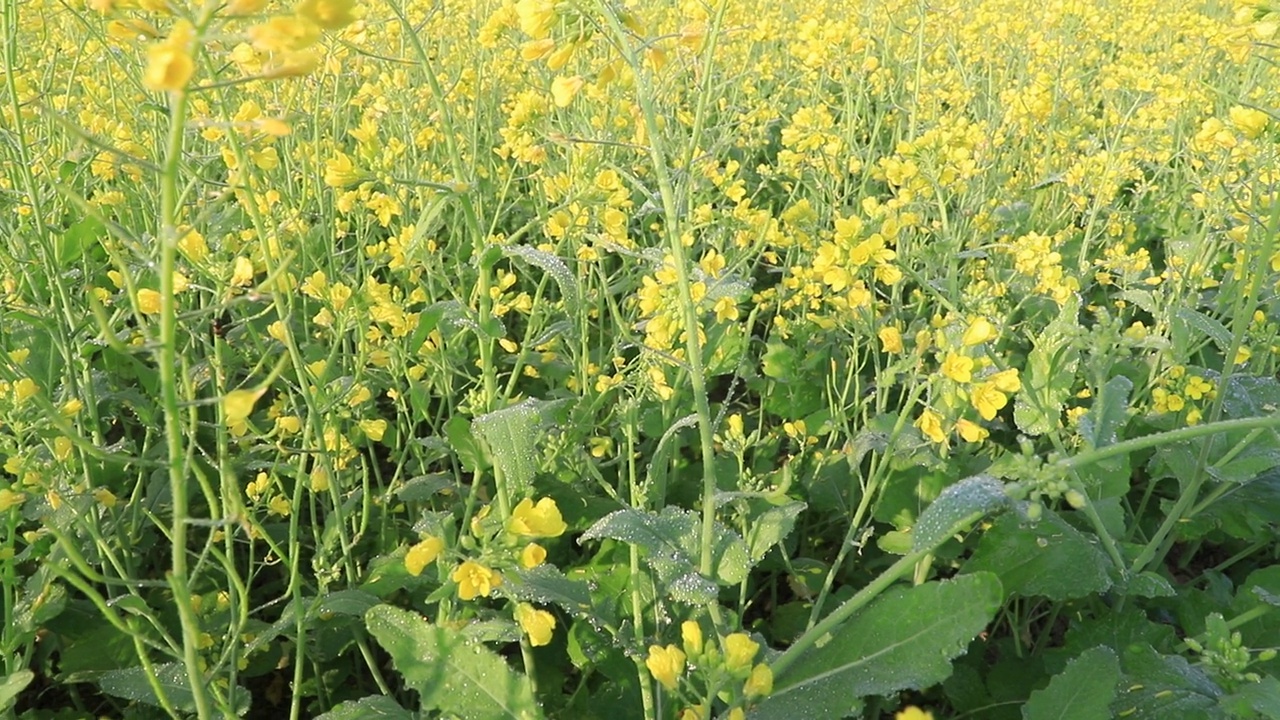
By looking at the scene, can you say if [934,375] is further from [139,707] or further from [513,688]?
[139,707]

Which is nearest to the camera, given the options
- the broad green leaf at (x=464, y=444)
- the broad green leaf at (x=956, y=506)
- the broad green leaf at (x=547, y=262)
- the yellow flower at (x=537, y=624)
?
the broad green leaf at (x=956, y=506)

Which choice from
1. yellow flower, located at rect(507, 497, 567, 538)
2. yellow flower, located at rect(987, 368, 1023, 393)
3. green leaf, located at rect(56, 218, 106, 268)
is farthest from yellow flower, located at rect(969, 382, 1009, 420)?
green leaf, located at rect(56, 218, 106, 268)

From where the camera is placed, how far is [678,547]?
1.38 meters

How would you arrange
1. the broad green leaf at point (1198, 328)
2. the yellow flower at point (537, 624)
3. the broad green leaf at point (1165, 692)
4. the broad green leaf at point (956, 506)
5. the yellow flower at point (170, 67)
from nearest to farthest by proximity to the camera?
the yellow flower at point (170, 67), the broad green leaf at point (956, 506), the yellow flower at point (537, 624), the broad green leaf at point (1165, 692), the broad green leaf at point (1198, 328)

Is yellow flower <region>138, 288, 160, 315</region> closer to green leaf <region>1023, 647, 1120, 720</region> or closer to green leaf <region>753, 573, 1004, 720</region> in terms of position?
green leaf <region>753, 573, 1004, 720</region>

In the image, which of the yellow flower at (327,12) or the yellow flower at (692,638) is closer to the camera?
the yellow flower at (327,12)

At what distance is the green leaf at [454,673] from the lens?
49.4 inches

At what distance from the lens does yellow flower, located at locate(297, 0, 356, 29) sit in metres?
0.75

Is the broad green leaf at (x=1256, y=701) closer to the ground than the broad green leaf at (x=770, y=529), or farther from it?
closer to the ground

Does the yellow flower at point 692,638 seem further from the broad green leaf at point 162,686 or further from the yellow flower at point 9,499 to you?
the yellow flower at point 9,499

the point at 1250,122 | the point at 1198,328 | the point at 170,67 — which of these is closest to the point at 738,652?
the point at 170,67

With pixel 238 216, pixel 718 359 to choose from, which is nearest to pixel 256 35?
pixel 718 359

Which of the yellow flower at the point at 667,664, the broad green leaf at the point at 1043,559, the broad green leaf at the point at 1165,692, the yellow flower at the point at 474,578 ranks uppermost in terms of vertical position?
the yellow flower at the point at 474,578

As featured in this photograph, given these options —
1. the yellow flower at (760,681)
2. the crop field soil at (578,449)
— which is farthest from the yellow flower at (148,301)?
the yellow flower at (760,681)
